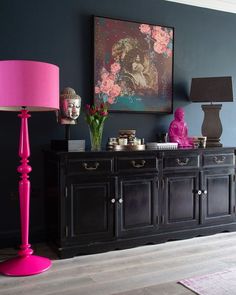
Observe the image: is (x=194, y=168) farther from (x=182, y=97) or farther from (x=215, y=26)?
(x=215, y=26)

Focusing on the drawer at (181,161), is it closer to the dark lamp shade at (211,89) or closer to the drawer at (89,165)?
the drawer at (89,165)

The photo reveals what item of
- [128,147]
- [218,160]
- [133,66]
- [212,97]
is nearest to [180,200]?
[218,160]

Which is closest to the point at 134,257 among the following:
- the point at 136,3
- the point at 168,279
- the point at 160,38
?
the point at 168,279

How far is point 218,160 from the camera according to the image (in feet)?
12.0

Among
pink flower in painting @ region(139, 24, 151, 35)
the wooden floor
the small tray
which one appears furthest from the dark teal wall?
the wooden floor

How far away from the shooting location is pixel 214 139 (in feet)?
12.6

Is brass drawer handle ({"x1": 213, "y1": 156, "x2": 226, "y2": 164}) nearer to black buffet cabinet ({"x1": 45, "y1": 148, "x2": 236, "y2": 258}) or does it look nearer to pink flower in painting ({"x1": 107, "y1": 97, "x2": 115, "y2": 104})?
black buffet cabinet ({"x1": 45, "y1": 148, "x2": 236, "y2": 258})

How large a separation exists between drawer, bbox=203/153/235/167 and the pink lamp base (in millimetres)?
1731

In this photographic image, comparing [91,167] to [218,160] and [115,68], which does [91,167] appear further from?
[218,160]

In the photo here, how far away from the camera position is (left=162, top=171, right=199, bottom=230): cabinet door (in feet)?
11.2

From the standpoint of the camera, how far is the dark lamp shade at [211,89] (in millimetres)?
3801

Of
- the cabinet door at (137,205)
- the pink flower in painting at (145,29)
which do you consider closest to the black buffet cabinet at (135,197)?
the cabinet door at (137,205)

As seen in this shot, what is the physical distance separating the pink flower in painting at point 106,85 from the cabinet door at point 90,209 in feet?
3.12

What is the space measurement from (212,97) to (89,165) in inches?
62.6
